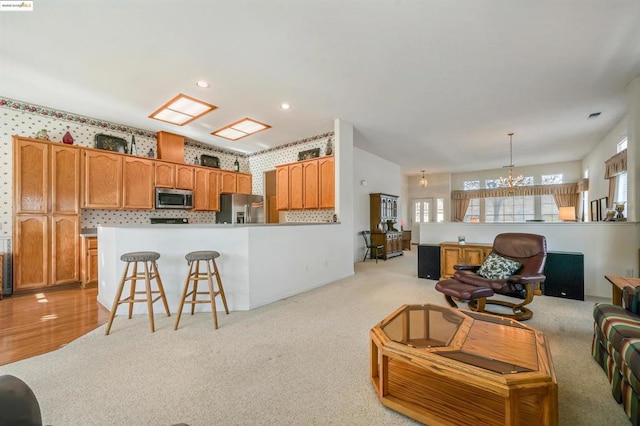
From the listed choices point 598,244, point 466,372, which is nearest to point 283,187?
point 466,372

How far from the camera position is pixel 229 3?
6.91 ft

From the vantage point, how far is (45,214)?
158 inches

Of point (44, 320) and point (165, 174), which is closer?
point (44, 320)

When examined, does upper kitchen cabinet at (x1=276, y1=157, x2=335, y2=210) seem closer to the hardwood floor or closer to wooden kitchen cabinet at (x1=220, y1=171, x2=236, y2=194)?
wooden kitchen cabinet at (x1=220, y1=171, x2=236, y2=194)

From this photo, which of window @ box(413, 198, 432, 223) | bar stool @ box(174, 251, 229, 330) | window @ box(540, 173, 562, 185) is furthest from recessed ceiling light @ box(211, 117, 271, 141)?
window @ box(540, 173, 562, 185)

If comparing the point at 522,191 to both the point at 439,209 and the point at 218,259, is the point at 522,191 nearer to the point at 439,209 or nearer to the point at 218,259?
the point at 439,209

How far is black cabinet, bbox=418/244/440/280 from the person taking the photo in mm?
4781

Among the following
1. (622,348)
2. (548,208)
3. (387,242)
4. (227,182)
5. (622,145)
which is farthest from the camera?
(548,208)

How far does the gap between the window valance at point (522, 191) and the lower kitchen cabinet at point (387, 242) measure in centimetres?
414

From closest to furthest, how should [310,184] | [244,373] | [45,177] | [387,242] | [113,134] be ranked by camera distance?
[244,373] → [45,177] → [113,134] → [310,184] → [387,242]

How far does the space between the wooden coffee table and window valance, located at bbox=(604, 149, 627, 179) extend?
14.7ft

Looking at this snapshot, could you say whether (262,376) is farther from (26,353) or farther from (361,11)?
(361,11)

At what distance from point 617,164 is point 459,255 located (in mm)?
3141

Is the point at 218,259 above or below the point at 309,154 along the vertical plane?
below
